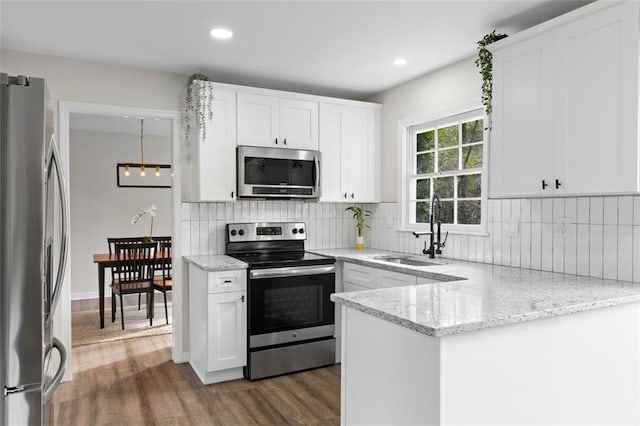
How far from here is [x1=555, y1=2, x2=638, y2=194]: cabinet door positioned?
2.16 metres

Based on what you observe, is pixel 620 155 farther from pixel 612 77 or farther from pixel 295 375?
pixel 295 375

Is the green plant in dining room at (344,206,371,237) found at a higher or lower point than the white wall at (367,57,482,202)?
lower

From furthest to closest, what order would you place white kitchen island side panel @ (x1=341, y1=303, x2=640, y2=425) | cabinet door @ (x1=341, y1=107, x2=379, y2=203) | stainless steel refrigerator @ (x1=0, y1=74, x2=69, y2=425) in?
1. cabinet door @ (x1=341, y1=107, x2=379, y2=203)
2. white kitchen island side panel @ (x1=341, y1=303, x2=640, y2=425)
3. stainless steel refrigerator @ (x1=0, y1=74, x2=69, y2=425)

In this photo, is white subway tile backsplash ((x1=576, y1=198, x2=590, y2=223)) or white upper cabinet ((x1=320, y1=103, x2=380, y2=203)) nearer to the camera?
white subway tile backsplash ((x1=576, y1=198, x2=590, y2=223))

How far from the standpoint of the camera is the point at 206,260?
368 centimetres

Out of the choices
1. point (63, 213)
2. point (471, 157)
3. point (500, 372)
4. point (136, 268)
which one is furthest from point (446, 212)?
point (136, 268)

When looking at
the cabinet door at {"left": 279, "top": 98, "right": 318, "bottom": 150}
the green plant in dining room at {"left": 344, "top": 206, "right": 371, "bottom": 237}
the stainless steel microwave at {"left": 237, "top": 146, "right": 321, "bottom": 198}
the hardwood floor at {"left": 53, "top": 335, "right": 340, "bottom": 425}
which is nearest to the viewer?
the hardwood floor at {"left": 53, "top": 335, "right": 340, "bottom": 425}

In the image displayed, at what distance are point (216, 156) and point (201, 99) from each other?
0.45m

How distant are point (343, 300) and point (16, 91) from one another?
1390mm

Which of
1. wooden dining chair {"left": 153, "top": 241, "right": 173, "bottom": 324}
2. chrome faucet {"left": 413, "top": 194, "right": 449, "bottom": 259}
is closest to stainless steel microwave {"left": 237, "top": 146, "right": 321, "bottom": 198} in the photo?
chrome faucet {"left": 413, "top": 194, "right": 449, "bottom": 259}

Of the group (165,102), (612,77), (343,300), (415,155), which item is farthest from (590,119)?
(165,102)

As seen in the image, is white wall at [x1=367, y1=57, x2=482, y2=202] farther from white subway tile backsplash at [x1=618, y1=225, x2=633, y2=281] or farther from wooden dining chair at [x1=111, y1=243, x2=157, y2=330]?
wooden dining chair at [x1=111, y1=243, x2=157, y2=330]

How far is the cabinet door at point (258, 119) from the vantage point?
3848 mm

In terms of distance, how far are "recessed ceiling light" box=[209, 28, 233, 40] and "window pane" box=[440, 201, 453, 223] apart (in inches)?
83.2
